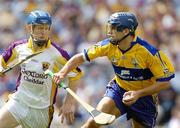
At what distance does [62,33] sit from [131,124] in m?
7.63

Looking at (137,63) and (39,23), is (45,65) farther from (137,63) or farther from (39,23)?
(137,63)

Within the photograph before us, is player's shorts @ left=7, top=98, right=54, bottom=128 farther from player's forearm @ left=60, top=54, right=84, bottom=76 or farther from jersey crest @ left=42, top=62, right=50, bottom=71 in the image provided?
player's forearm @ left=60, top=54, right=84, bottom=76

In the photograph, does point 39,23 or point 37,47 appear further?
point 37,47

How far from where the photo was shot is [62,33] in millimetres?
18859

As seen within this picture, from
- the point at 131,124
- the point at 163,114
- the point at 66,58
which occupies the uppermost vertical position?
the point at 66,58

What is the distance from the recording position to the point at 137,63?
36.0 feet

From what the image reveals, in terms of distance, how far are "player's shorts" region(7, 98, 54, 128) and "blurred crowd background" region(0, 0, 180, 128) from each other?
15.7 ft

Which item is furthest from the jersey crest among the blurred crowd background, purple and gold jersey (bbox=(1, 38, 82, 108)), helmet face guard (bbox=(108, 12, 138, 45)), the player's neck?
the blurred crowd background

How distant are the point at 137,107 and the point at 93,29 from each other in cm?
747

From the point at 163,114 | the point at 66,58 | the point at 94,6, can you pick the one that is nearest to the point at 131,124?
the point at 66,58

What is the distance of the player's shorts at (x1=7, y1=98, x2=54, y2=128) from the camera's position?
11.4 metres

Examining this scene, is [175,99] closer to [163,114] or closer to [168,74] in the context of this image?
[163,114]

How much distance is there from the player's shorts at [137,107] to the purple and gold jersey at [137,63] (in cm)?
15

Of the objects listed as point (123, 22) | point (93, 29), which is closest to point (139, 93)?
point (123, 22)
